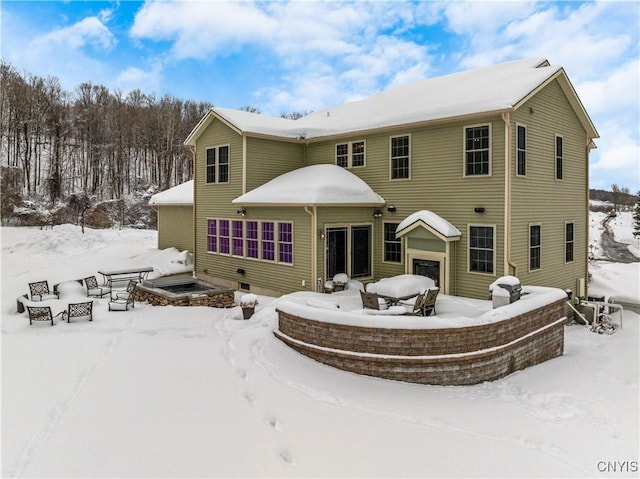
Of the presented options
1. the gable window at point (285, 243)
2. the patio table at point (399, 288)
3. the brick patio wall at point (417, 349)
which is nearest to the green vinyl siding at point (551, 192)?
the patio table at point (399, 288)

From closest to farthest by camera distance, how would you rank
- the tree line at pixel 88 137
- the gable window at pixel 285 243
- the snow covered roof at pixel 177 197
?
the gable window at pixel 285 243, the snow covered roof at pixel 177 197, the tree line at pixel 88 137

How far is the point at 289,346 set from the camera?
951 cm

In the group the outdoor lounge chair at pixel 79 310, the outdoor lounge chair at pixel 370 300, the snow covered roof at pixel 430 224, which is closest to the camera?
the outdoor lounge chair at pixel 370 300

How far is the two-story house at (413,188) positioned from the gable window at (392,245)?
3 centimetres

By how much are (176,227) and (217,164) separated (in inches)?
239

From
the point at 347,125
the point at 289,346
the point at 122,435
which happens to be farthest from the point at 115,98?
the point at 122,435

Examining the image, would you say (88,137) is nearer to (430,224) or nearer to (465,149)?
(430,224)

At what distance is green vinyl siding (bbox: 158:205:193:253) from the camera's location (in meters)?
20.9

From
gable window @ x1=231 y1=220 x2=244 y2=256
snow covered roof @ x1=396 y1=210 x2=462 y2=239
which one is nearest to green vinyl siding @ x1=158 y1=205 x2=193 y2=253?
gable window @ x1=231 y1=220 x2=244 y2=256

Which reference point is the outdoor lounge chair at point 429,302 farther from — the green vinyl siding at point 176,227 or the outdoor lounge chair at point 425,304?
the green vinyl siding at point 176,227

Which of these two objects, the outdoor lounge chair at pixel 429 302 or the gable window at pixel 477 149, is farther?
the gable window at pixel 477 149

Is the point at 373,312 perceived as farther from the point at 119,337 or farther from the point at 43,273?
the point at 43,273

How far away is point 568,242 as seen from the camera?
15.1 metres

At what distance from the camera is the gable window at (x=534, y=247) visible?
12.8 meters
